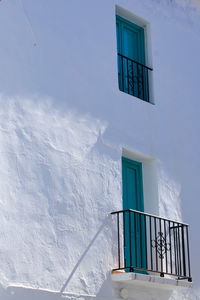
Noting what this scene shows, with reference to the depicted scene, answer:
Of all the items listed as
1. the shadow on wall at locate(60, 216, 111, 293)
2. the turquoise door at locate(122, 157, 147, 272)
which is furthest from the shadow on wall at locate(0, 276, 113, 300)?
the turquoise door at locate(122, 157, 147, 272)

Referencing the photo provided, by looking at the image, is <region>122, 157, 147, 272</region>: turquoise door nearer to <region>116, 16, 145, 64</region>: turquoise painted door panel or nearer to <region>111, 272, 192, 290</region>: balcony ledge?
<region>111, 272, 192, 290</region>: balcony ledge

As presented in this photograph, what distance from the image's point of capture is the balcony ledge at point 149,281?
12342 mm

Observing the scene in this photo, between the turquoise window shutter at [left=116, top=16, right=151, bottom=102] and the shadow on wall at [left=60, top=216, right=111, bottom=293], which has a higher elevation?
the turquoise window shutter at [left=116, top=16, right=151, bottom=102]

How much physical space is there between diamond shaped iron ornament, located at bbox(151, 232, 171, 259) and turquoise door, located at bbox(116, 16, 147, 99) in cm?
280

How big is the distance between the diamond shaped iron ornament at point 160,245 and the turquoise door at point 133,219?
0.24 meters

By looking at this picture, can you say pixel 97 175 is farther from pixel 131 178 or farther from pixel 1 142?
pixel 1 142

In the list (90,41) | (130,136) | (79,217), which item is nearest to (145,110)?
(130,136)

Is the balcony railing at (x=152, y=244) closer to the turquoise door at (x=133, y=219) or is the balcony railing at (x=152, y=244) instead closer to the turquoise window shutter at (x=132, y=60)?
the turquoise door at (x=133, y=219)

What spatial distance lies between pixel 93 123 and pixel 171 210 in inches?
89.9

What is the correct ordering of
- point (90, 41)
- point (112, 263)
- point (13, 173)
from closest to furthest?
point (13, 173) → point (112, 263) → point (90, 41)

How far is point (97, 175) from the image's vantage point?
42.8 ft

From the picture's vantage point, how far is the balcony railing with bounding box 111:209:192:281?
1306 cm

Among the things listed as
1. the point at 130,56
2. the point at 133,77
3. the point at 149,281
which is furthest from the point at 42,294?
the point at 130,56

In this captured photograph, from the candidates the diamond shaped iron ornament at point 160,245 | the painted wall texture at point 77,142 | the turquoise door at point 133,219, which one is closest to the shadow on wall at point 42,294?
the painted wall texture at point 77,142
